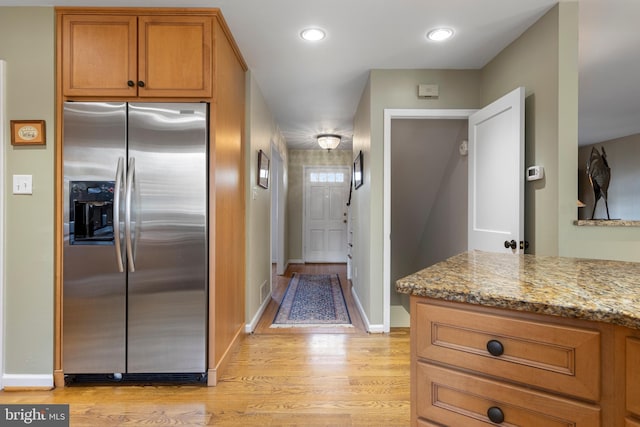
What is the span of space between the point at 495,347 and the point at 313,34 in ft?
7.33

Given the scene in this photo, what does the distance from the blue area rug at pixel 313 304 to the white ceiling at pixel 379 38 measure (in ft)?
7.82

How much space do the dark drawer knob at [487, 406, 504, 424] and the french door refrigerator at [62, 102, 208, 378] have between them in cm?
167

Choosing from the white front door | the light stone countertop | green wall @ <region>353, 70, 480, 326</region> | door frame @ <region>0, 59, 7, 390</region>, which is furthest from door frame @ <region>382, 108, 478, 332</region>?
the white front door

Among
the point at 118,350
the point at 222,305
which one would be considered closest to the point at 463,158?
the point at 222,305

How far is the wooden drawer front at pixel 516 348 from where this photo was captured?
74cm

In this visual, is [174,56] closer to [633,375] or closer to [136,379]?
[136,379]

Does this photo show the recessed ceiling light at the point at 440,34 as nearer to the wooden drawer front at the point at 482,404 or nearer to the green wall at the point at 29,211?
the wooden drawer front at the point at 482,404

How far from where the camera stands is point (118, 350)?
2.00 metres

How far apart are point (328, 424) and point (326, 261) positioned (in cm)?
493

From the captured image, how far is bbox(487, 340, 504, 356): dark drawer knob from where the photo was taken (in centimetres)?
84

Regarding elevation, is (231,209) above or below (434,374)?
above

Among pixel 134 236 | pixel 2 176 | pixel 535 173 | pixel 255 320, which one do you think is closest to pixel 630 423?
pixel 535 173

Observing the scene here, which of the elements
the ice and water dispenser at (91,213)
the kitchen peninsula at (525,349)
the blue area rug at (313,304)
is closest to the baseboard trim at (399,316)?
the blue area rug at (313,304)

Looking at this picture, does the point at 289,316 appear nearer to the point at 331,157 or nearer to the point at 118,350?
the point at 118,350
